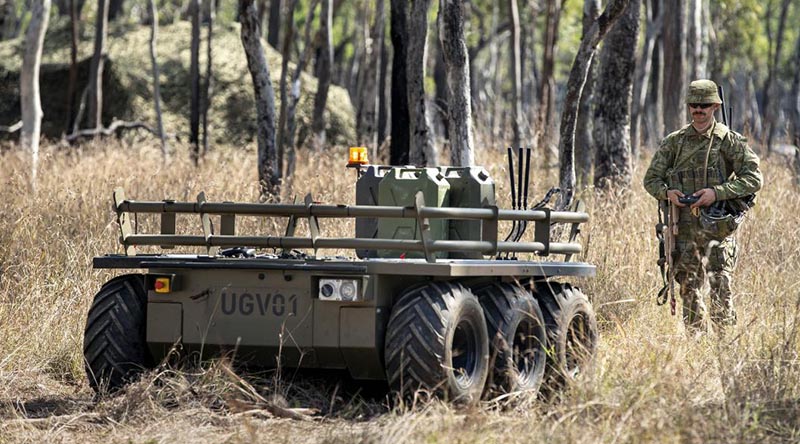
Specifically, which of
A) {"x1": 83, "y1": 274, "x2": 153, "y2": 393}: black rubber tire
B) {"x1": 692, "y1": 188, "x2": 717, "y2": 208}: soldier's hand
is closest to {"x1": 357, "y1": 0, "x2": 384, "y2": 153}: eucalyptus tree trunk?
{"x1": 692, "y1": 188, "x2": 717, "y2": 208}: soldier's hand

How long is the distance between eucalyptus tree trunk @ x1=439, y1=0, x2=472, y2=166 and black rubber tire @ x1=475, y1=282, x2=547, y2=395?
5055 millimetres

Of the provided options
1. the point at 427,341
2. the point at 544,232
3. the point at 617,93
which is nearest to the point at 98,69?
the point at 617,93

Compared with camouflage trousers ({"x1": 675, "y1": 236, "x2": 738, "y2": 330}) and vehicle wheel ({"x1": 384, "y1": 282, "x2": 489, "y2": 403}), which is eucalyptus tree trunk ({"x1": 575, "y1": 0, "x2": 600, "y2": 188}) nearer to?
camouflage trousers ({"x1": 675, "y1": 236, "x2": 738, "y2": 330})

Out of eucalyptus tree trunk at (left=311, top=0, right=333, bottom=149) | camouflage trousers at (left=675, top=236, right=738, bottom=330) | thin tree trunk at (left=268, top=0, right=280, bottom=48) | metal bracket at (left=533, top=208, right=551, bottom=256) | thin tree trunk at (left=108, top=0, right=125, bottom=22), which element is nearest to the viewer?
metal bracket at (left=533, top=208, right=551, bottom=256)

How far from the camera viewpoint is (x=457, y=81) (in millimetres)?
12547

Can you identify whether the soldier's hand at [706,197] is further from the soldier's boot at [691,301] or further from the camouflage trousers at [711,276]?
the soldier's boot at [691,301]

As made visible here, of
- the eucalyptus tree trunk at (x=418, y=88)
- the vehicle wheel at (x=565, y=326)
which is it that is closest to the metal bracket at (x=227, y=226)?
A: the vehicle wheel at (x=565, y=326)

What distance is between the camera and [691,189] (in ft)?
29.3

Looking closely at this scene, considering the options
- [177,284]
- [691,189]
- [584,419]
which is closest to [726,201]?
[691,189]

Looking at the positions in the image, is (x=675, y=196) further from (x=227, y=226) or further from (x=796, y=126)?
(x=796, y=126)

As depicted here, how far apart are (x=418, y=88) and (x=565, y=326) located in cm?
752

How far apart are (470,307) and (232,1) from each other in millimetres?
54398

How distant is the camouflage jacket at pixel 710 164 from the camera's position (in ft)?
28.4

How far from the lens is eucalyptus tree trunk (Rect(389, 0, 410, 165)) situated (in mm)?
15680
